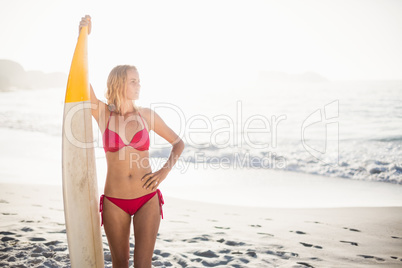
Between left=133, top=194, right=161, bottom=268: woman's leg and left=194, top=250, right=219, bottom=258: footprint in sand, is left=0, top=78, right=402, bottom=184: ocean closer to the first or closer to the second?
left=194, top=250, right=219, bottom=258: footprint in sand

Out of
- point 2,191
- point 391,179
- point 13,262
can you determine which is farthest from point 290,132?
point 13,262

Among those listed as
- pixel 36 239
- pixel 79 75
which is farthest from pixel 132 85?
pixel 36 239

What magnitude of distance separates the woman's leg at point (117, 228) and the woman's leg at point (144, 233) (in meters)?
0.08

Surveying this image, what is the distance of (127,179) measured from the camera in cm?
217

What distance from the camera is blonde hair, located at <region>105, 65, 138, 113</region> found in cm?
221

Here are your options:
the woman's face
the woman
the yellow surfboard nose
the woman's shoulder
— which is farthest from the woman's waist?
the yellow surfboard nose

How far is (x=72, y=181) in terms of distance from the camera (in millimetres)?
2336

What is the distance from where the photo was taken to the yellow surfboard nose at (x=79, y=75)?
2.43 metres

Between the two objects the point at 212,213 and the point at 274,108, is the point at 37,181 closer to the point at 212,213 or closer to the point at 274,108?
the point at 212,213

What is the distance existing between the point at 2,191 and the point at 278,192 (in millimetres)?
5401

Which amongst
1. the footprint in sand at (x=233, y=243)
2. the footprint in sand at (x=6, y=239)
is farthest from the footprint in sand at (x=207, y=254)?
the footprint in sand at (x=6, y=239)

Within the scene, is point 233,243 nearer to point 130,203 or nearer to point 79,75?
point 130,203

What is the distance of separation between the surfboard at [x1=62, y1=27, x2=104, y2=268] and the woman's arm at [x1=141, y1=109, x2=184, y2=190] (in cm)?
51

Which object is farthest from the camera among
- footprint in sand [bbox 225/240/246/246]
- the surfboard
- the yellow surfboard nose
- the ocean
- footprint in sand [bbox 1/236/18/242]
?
the ocean
